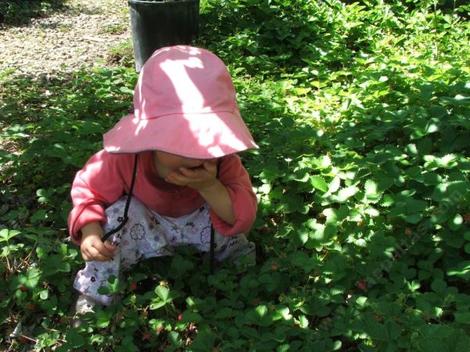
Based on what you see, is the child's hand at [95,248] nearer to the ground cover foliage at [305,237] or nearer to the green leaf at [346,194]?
the ground cover foliage at [305,237]

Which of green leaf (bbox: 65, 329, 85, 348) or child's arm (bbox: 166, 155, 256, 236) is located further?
child's arm (bbox: 166, 155, 256, 236)

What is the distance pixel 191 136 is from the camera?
69.3 inches

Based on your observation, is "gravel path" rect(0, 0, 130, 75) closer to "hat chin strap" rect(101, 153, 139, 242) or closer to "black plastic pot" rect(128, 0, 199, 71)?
"black plastic pot" rect(128, 0, 199, 71)

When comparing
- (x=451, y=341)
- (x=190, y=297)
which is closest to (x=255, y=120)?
(x=190, y=297)

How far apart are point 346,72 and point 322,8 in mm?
1614

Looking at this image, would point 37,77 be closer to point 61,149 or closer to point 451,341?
point 61,149

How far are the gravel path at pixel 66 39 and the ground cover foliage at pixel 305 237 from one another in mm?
1580

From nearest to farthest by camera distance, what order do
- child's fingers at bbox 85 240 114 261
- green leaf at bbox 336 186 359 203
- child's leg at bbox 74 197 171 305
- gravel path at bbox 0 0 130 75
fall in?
child's fingers at bbox 85 240 114 261 < child's leg at bbox 74 197 171 305 < green leaf at bbox 336 186 359 203 < gravel path at bbox 0 0 130 75

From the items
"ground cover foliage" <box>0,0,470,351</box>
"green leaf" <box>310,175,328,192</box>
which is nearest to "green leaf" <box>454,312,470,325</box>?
"ground cover foliage" <box>0,0,470,351</box>

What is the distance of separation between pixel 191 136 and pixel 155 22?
11.7 ft

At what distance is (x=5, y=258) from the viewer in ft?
7.84

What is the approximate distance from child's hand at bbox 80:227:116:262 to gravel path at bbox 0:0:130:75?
11.1ft

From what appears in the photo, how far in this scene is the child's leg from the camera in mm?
2150

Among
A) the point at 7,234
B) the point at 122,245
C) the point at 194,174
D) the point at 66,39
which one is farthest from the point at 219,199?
the point at 66,39
